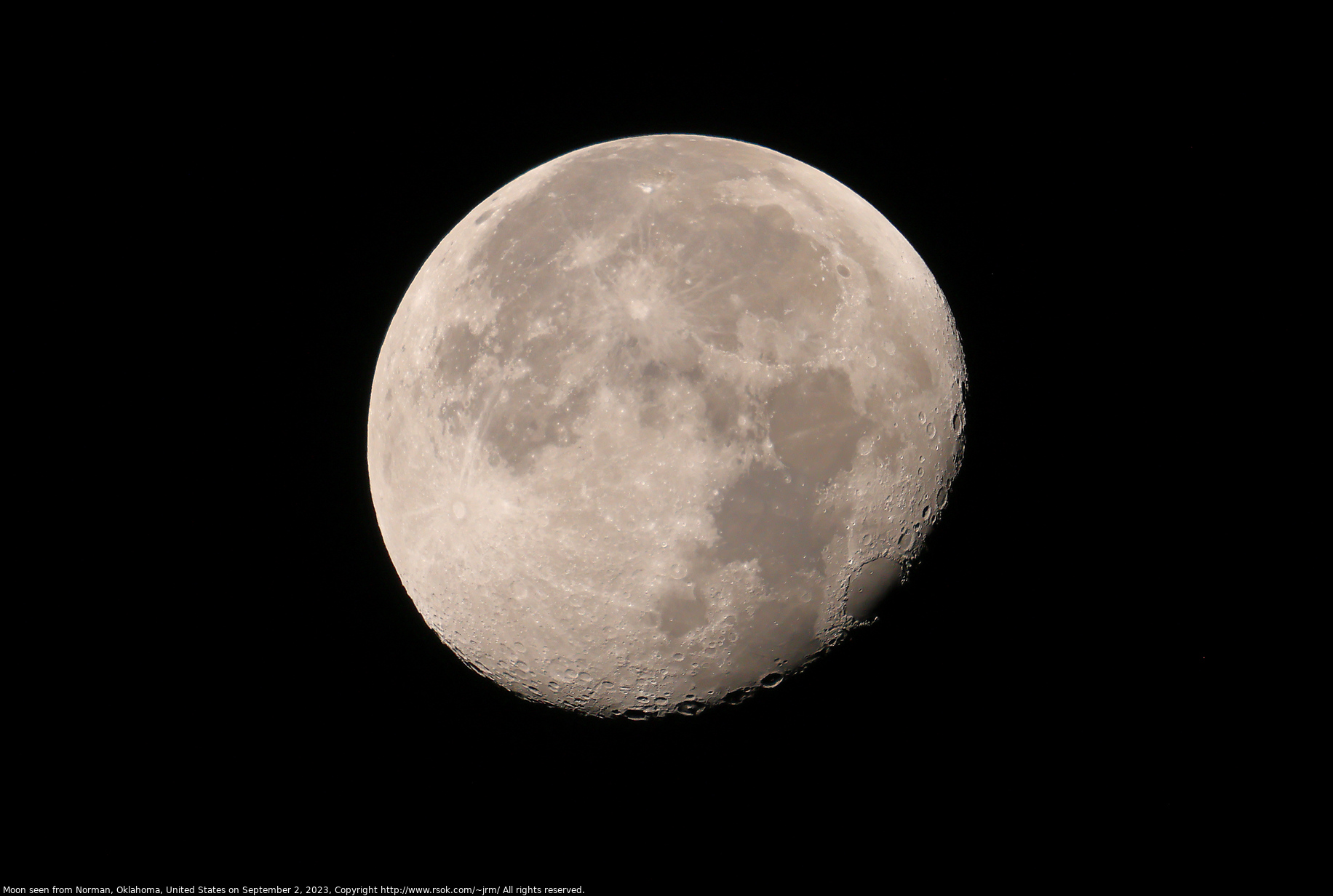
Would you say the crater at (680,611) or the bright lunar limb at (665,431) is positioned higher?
the bright lunar limb at (665,431)

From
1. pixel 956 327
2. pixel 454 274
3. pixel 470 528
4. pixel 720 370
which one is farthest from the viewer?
pixel 956 327

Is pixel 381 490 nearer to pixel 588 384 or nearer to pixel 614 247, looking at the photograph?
pixel 588 384

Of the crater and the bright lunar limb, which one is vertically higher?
the bright lunar limb

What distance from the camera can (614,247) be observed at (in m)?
3.31

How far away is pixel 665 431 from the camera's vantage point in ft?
10.2

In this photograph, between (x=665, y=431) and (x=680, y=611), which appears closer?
(x=665, y=431)

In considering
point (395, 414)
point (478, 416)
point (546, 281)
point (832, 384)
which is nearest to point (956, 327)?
point (832, 384)

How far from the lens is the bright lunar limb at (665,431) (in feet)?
10.3

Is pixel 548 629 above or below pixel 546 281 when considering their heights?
below

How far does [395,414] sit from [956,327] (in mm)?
2748

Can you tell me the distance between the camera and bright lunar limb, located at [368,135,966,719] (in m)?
3.14

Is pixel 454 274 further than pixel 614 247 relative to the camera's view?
Yes

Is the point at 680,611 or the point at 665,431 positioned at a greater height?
the point at 665,431

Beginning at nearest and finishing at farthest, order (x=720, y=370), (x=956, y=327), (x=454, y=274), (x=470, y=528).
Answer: (x=720, y=370) < (x=470, y=528) < (x=454, y=274) < (x=956, y=327)
